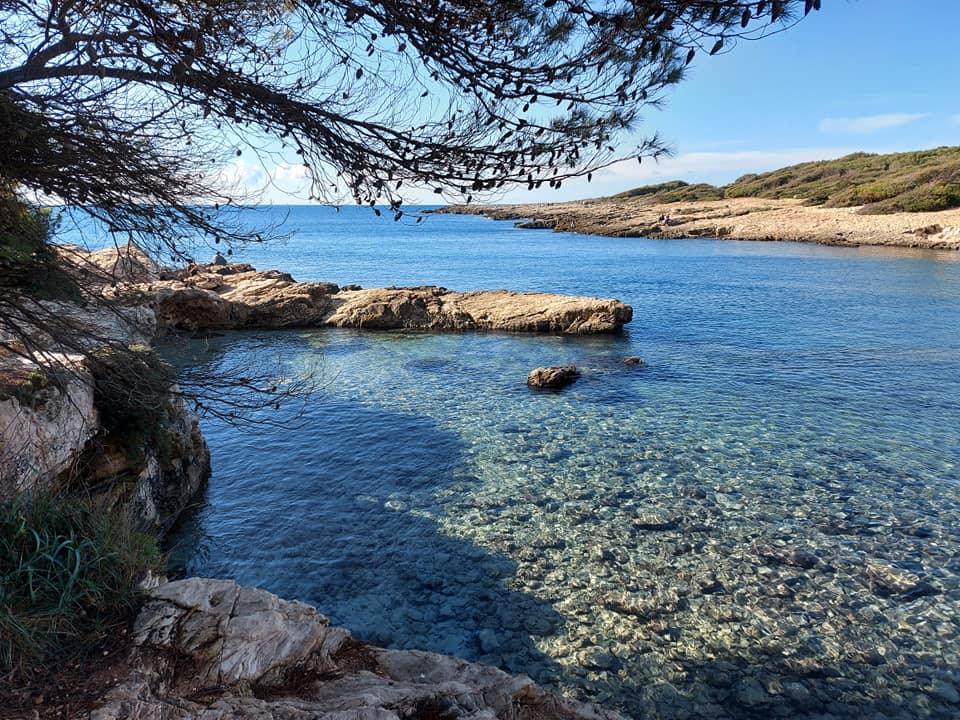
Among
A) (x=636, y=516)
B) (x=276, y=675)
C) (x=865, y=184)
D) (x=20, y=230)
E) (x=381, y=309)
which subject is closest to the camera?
(x=276, y=675)

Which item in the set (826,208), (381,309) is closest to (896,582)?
(381,309)

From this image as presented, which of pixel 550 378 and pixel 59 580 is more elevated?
pixel 59 580

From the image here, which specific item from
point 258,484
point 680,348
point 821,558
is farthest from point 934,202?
point 258,484

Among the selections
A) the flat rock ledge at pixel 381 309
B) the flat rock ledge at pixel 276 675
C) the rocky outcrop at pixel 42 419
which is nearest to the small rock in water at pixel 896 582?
the flat rock ledge at pixel 276 675

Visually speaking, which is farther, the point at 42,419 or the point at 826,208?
the point at 826,208

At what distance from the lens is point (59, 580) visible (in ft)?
15.0

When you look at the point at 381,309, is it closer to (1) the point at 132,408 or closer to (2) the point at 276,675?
(1) the point at 132,408

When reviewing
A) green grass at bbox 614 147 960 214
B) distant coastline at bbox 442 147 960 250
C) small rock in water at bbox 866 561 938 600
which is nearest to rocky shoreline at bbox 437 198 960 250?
distant coastline at bbox 442 147 960 250

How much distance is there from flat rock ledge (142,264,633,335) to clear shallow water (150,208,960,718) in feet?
9.79

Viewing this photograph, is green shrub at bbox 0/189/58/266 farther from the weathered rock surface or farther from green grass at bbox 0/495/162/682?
Result: the weathered rock surface

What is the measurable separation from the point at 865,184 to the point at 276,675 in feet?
286

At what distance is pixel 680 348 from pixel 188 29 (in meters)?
19.3

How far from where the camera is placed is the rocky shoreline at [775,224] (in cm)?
4991

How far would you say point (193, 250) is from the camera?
643cm
